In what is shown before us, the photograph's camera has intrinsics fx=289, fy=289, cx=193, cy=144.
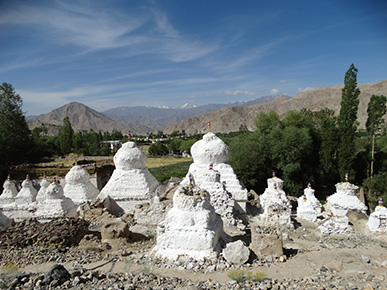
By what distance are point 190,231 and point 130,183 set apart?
5.89 metres

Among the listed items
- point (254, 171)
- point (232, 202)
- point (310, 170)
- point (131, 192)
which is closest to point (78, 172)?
point (131, 192)

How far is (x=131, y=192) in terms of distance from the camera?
12688mm

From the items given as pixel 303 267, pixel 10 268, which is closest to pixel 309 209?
pixel 303 267

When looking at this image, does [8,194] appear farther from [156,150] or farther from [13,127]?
[156,150]

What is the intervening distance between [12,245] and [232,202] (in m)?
7.56

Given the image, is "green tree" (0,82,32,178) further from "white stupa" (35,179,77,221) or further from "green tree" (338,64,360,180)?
"green tree" (338,64,360,180)

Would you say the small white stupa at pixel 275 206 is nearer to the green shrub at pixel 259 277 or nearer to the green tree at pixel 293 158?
the green shrub at pixel 259 277

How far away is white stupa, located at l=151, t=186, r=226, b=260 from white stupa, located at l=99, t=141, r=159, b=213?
15.7 feet

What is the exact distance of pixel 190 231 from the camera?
7.63m

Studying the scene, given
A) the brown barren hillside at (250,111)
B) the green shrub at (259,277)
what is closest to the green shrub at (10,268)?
the green shrub at (259,277)

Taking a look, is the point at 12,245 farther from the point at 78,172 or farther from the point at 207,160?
the point at 207,160

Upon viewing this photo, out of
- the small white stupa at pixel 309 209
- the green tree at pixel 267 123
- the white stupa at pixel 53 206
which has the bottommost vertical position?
the small white stupa at pixel 309 209

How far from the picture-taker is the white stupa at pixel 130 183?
41.4 feet

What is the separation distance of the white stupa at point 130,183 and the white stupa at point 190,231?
15.7 ft
